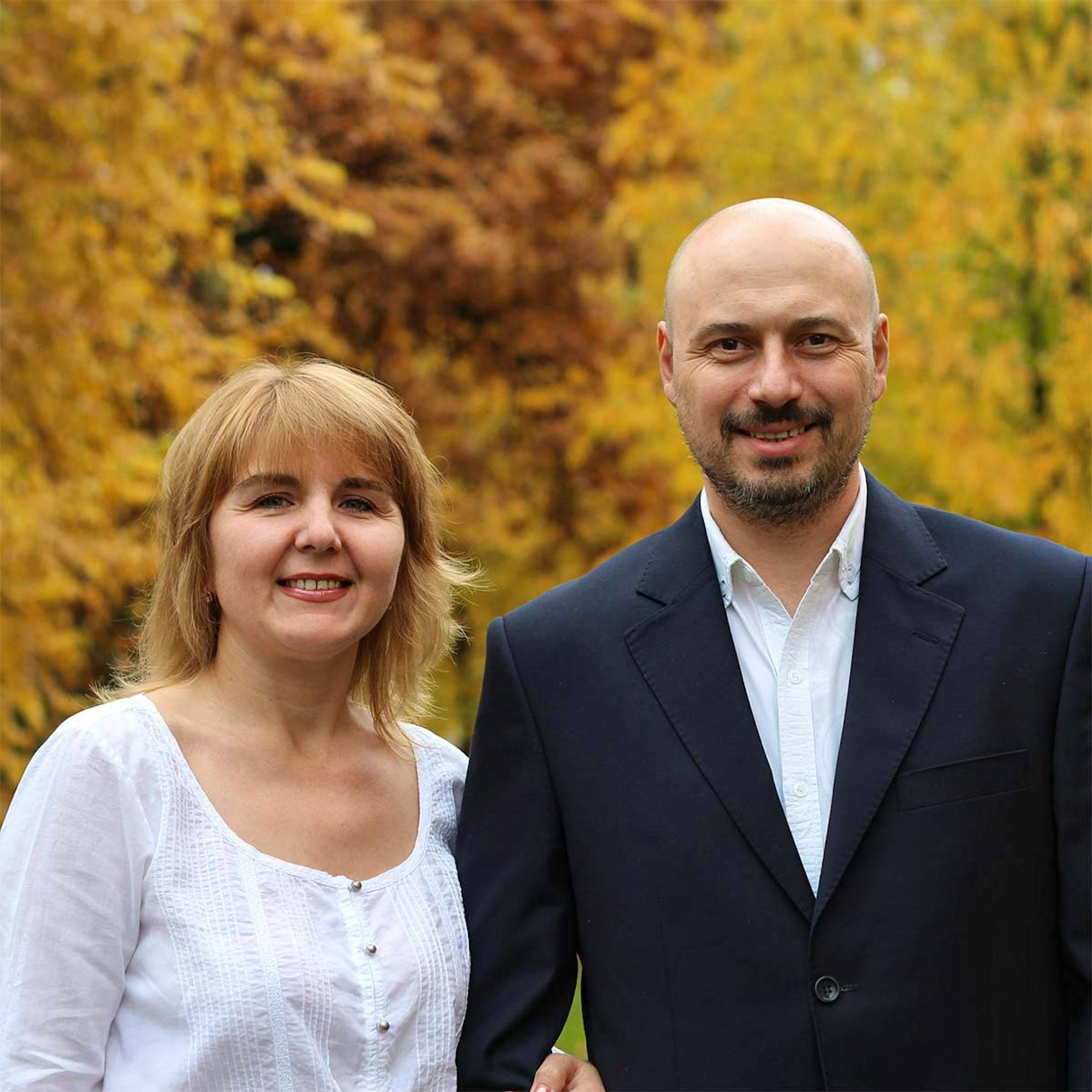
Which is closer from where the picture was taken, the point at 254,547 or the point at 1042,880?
the point at 1042,880

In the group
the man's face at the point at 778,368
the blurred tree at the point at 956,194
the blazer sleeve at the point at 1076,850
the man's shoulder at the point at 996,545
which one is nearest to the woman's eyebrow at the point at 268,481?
the man's face at the point at 778,368

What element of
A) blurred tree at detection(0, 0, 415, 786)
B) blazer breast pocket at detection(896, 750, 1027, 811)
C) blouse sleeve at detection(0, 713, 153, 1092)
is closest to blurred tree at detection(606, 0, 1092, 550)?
blurred tree at detection(0, 0, 415, 786)

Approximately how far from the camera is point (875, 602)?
3.17 m

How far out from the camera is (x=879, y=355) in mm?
3275

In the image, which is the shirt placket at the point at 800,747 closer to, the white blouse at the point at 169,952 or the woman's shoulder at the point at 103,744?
the white blouse at the point at 169,952

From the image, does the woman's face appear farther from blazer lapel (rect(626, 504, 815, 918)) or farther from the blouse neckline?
blazer lapel (rect(626, 504, 815, 918))

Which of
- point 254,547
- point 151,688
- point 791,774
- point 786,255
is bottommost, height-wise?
point 791,774

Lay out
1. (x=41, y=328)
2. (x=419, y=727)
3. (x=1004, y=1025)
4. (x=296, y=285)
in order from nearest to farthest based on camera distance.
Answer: (x=1004, y=1025) < (x=419, y=727) < (x=41, y=328) < (x=296, y=285)

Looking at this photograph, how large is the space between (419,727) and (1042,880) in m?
1.48

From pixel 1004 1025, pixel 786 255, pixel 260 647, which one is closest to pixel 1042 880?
pixel 1004 1025

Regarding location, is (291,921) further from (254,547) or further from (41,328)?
(41,328)

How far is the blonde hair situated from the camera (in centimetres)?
A: 332

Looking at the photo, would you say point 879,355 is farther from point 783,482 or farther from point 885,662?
point 885,662

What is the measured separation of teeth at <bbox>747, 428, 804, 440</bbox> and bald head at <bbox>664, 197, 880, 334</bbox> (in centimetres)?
29
